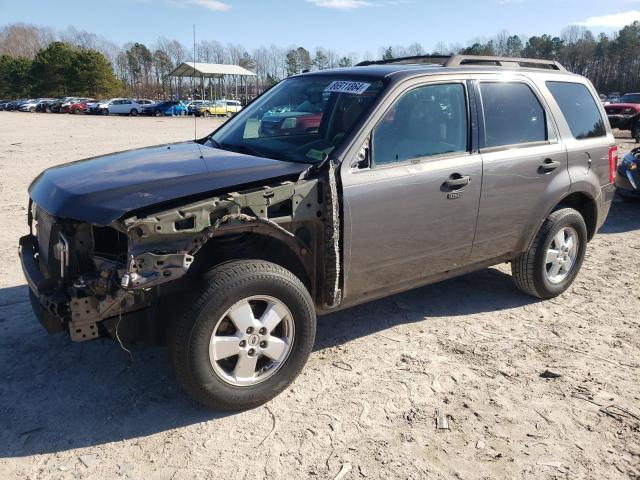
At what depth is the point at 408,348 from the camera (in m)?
4.05

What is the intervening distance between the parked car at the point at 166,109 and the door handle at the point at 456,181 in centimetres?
4909

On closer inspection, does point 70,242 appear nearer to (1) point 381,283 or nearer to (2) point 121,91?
(1) point 381,283

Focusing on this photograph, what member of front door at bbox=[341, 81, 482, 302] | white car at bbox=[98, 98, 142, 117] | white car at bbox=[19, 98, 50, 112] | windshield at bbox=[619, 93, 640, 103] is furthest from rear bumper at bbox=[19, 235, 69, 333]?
white car at bbox=[19, 98, 50, 112]

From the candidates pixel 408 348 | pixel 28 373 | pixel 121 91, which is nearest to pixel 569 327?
pixel 408 348

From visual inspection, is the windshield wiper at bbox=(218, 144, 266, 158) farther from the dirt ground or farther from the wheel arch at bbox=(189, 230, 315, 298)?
the dirt ground

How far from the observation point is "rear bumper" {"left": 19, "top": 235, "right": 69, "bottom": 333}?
2.88 meters

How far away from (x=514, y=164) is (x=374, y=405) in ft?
7.16

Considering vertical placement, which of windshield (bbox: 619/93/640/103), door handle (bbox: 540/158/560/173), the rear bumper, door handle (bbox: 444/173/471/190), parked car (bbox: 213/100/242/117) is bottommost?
the rear bumper

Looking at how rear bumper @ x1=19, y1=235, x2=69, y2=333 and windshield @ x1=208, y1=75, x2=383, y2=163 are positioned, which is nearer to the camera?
rear bumper @ x1=19, y1=235, x2=69, y2=333

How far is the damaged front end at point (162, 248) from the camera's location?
2.82 meters

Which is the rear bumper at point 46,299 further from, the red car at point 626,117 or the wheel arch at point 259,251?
the red car at point 626,117

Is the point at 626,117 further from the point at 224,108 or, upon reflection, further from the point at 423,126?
the point at 224,108

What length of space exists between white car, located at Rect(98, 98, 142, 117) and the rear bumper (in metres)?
51.1

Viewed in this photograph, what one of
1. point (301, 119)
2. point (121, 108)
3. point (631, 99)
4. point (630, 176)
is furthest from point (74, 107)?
point (301, 119)
